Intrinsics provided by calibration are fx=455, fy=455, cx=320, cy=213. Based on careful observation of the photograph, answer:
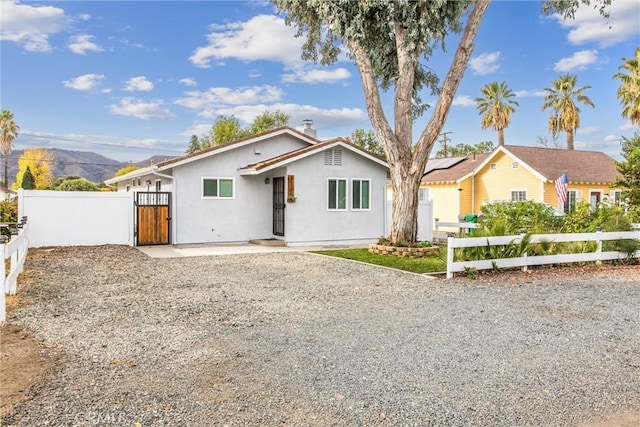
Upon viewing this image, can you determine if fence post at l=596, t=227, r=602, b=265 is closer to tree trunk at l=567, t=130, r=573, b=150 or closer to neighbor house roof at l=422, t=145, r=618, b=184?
neighbor house roof at l=422, t=145, r=618, b=184

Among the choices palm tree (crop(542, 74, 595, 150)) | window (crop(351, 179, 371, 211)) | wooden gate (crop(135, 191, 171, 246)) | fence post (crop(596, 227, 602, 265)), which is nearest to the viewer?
fence post (crop(596, 227, 602, 265))

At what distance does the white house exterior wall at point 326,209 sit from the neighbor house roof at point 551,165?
1178cm

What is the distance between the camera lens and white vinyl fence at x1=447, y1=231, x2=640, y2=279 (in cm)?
954

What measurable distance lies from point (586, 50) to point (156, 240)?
72.0 ft

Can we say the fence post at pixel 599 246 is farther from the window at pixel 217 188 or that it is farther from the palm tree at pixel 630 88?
the palm tree at pixel 630 88

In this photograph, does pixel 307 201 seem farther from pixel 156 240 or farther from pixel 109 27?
pixel 109 27

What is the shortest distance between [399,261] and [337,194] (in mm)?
5732

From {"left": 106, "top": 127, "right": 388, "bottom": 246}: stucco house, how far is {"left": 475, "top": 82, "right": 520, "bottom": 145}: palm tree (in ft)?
80.0

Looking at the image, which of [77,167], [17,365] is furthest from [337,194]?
[77,167]

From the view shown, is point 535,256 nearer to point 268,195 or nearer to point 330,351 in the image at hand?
point 330,351

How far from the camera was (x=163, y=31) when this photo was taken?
1889 centimetres

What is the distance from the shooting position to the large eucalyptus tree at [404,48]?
1359 centimetres

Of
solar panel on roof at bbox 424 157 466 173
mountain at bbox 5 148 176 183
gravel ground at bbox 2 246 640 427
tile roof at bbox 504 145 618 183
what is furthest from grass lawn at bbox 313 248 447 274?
mountain at bbox 5 148 176 183

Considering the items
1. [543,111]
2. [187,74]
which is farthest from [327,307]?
[543,111]
